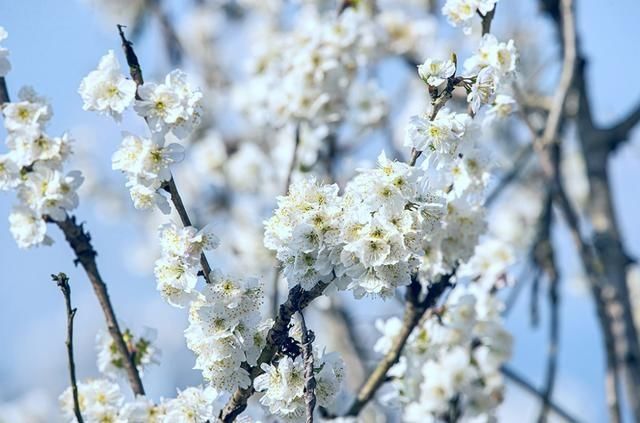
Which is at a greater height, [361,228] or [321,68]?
[321,68]

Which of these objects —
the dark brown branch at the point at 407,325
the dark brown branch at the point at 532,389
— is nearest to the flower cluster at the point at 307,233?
the dark brown branch at the point at 407,325

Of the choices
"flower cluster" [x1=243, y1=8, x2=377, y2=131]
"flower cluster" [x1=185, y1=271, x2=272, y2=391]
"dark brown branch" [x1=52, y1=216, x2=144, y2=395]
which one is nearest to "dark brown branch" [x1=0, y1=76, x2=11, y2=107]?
"dark brown branch" [x1=52, y1=216, x2=144, y2=395]

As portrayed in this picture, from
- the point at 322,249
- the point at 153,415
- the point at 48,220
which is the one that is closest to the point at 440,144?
the point at 322,249

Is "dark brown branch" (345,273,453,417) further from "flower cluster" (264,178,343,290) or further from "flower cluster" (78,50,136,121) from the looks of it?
"flower cluster" (78,50,136,121)

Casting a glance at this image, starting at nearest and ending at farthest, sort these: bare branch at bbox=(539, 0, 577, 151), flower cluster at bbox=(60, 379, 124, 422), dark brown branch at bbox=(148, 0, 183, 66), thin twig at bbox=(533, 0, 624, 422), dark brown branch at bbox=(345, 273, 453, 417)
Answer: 1. flower cluster at bbox=(60, 379, 124, 422)
2. dark brown branch at bbox=(345, 273, 453, 417)
3. thin twig at bbox=(533, 0, 624, 422)
4. bare branch at bbox=(539, 0, 577, 151)
5. dark brown branch at bbox=(148, 0, 183, 66)

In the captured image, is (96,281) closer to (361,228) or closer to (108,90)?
(108,90)

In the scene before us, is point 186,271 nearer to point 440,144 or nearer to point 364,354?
point 440,144

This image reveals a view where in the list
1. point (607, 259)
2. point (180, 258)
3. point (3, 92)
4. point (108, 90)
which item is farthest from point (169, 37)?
point (180, 258)
